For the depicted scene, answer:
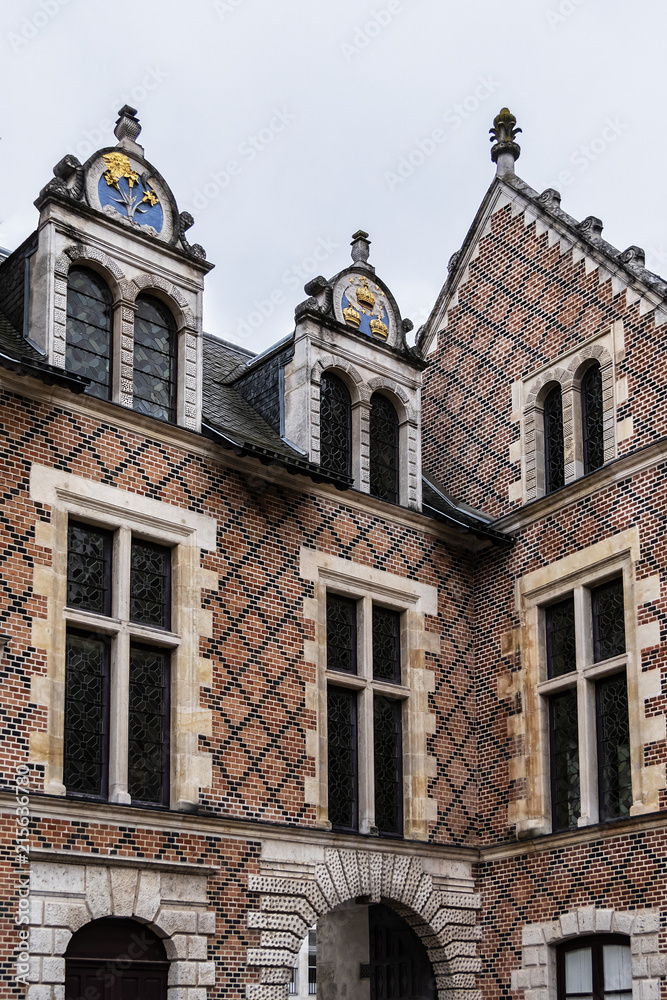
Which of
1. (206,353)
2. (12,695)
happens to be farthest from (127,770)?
(206,353)

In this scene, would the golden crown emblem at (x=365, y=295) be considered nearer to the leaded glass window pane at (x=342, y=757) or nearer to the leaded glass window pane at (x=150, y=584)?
the leaded glass window pane at (x=150, y=584)

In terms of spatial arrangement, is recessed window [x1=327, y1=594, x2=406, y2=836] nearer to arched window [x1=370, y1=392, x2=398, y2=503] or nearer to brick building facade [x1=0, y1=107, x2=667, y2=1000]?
brick building facade [x1=0, y1=107, x2=667, y2=1000]

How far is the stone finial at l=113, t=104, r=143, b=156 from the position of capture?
571 inches

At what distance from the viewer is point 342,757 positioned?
14609 mm

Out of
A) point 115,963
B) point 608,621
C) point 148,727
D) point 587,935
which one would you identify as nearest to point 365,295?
point 608,621

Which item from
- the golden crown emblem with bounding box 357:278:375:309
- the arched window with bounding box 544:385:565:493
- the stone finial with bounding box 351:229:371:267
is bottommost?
the arched window with bounding box 544:385:565:493

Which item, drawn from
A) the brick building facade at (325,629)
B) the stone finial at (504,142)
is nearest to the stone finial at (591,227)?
the brick building facade at (325,629)

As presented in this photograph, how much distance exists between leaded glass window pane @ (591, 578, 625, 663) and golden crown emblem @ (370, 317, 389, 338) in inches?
158

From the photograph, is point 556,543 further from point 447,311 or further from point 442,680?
point 447,311

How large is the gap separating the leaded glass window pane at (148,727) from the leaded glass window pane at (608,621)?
465 cm

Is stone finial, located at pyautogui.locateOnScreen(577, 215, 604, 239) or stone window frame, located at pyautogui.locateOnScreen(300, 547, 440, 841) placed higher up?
stone finial, located at pyautogui.locateOnScreen(577, 215, 604, 239)

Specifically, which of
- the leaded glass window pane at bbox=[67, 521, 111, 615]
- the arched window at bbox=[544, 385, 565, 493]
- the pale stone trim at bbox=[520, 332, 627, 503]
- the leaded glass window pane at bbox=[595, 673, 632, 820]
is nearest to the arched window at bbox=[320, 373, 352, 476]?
the pale stone trim at bbox=[520, 332, 627, 503]

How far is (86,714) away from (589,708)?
5.32 metres

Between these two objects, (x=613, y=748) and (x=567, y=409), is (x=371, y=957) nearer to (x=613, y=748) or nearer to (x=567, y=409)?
(x=613, y=748)
